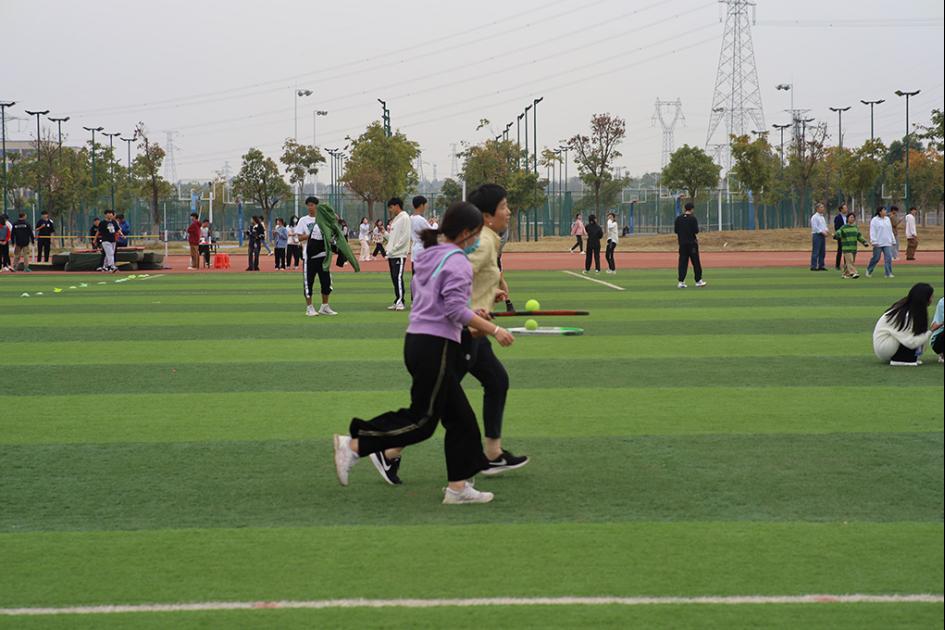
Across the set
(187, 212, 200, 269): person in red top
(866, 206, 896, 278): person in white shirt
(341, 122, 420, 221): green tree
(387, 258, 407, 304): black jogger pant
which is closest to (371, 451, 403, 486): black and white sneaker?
(387, 258, 407, 304): black jogger pant

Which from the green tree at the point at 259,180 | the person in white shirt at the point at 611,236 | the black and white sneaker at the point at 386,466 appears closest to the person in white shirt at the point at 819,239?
the person in white shirt at the point at 611,236

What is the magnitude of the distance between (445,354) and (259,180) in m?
82.0

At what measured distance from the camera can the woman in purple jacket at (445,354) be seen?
7.54 m

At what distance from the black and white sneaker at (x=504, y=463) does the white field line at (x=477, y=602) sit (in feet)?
8.96

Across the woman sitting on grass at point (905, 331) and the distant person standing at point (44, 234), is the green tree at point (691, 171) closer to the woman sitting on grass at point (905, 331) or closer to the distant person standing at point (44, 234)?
the distant person standing at point (44, 234)

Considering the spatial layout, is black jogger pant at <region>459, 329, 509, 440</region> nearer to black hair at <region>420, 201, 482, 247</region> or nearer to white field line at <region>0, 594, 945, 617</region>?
black hair at <region>420, 201, 482, 247</region>

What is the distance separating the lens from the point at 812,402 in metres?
11.7

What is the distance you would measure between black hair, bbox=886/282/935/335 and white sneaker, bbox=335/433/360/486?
22.7ft

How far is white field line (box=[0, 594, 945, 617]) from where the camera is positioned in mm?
5934

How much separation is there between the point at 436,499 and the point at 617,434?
8.31ft

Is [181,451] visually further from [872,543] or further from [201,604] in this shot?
[872,543]

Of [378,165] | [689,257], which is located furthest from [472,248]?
[378,165]

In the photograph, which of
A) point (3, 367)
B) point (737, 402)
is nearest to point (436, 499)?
point (737, 402)

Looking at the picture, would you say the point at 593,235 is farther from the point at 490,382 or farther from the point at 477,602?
the point at 477,602
